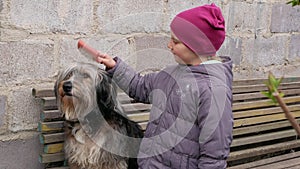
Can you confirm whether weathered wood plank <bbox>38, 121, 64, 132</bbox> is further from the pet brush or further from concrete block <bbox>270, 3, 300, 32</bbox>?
concrete block <bbox>270, 3, 300, 32</bbox>

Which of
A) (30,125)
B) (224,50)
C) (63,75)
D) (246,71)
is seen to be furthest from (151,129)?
(246,71)

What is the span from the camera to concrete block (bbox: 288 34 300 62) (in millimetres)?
4477

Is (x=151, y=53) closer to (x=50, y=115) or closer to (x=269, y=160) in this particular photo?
(x=50, y=115)

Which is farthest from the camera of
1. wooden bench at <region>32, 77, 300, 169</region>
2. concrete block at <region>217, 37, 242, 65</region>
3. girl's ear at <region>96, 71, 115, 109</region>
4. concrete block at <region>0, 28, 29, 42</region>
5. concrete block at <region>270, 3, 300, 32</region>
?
concrete block at <region>270, 3, 300, 32</region>

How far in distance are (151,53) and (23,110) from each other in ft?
3.35

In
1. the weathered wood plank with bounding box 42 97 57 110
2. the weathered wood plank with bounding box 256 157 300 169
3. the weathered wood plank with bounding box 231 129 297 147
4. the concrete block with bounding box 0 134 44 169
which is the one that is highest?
the weathered wood plank with bounding box 42 97 57 110

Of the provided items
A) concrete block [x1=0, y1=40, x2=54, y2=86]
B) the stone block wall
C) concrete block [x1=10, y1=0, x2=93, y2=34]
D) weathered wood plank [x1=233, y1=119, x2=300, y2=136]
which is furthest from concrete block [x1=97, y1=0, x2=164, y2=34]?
weathered wood plank [x1=233, y1=119, x2=300, y2=136]

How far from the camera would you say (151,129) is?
2539 mm

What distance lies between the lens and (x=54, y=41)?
293 centimetres

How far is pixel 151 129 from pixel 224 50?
5.27 feet

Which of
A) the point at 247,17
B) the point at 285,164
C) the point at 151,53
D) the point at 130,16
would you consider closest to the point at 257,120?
the point at 285,164

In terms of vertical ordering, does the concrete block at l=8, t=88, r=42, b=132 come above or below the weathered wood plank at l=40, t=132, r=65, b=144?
above

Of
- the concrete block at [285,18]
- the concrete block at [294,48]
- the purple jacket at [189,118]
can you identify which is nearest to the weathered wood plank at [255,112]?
the concrete block at [294,48]

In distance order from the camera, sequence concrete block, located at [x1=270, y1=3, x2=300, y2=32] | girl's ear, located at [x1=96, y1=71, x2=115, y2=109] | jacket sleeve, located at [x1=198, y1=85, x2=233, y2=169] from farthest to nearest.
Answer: concrete block, located at [x1=270, y1=3, x2=300, y2=32]
girl's ear, located at [x1=96, y1=71, x2=115, y2=109]
jacket sleeve, located at [x1=198, y1=85, x2=233, y2=169]
